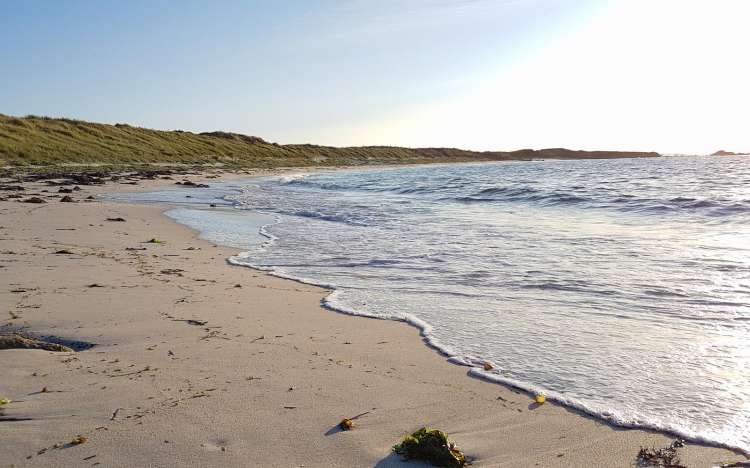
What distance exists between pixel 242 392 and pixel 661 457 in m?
1.83

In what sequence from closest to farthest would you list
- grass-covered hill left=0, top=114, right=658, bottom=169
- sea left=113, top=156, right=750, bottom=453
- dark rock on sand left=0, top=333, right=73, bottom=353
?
1. sea left=113, top=156, right=750, bottom=453
2. dark rock on sand left=0, top=333, right=73, bottom=353
3. grass-covered hill left=0, top=114, right=658, bottom=169

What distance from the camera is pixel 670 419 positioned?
242 centimetres

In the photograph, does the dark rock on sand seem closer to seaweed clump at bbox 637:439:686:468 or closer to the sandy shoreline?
the sandy shoreline

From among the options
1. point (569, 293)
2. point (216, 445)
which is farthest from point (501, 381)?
point (569, 293)

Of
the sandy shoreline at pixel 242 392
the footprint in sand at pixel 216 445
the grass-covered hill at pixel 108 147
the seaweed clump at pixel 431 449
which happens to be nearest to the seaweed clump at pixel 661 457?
the sandy shoreline at pixel 242 392

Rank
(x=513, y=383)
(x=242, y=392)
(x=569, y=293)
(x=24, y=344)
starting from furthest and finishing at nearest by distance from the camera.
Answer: (x=569, y=293) → (x=24, y=344) → (x=513, y=383) → (x=242, y=392)

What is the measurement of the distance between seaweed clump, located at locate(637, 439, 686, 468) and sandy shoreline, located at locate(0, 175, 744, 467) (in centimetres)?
4

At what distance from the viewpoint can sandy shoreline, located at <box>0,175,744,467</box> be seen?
2.13m

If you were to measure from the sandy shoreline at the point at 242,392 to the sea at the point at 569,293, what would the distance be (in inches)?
9.9

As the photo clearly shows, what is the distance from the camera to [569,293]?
471cm

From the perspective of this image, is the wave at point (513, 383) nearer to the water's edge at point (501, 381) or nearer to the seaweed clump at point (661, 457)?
the water's edge at point (501, 381)

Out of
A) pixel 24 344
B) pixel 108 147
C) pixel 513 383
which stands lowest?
pixel 513 383

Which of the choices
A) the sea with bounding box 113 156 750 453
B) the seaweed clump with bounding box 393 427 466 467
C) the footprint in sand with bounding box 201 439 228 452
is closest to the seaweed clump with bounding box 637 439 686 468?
the sea with bounding box 113 156 750 453

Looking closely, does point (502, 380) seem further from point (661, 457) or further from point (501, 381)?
point (661, 457)
